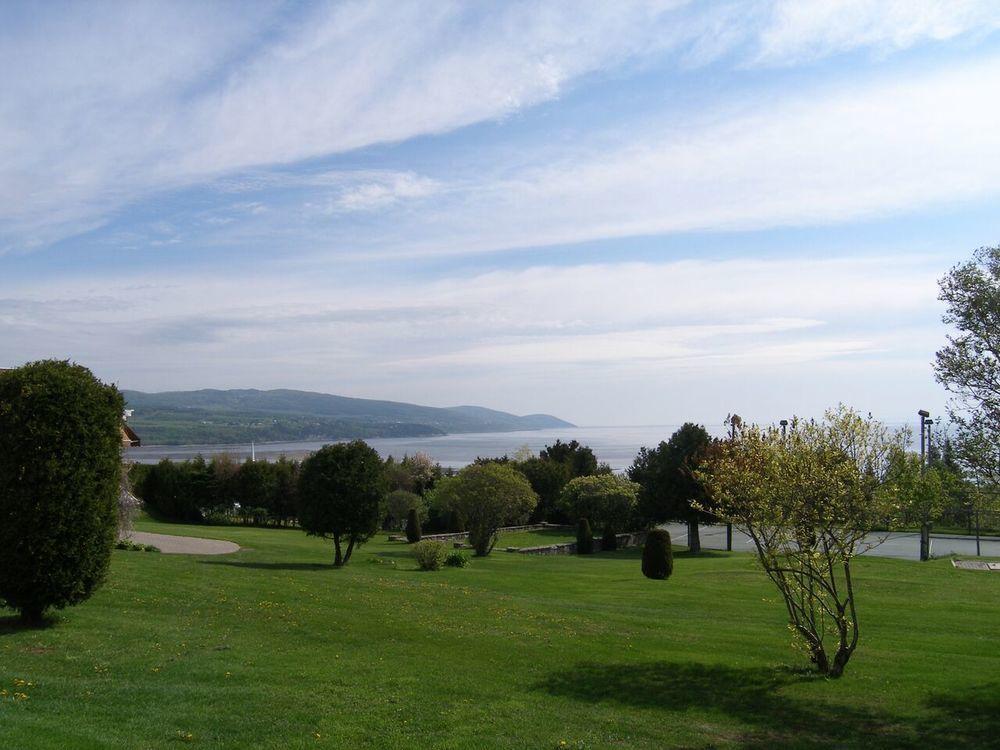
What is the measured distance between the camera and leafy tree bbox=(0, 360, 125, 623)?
13.5 metres

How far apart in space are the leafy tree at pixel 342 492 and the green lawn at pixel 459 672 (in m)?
6.40

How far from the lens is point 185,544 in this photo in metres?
32.9

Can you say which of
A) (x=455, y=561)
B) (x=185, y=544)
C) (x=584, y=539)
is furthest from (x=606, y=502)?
(x=185, y=544)

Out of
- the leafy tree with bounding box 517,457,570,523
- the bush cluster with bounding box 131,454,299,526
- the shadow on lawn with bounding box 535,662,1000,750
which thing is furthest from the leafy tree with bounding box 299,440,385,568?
the leafy tree with bounding box 517,457,570,523

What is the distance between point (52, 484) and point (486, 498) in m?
26.0

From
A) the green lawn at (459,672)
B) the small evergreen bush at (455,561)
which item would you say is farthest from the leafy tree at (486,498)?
the green lawn at (459,672)

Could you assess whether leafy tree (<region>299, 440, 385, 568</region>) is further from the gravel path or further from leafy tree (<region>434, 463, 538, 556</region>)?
leafy tree (<region>434, 463, 538, 556</region>)

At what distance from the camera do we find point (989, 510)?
1132 centimetres

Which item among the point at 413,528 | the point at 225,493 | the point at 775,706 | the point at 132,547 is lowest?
the point at 413,528

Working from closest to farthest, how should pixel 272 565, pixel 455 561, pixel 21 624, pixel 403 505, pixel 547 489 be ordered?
pixel 21 624 → pixel 272 565 → pixel 455 561 → pixel 403 505 → pixel 547 489

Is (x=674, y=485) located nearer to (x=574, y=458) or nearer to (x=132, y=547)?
(x=574, y=458)

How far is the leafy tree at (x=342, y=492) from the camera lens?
28.3m

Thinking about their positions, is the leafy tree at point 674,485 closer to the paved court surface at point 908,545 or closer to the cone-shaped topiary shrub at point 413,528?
the paved court surface at point 908,545

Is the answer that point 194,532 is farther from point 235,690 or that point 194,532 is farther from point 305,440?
point 305,440
